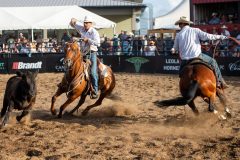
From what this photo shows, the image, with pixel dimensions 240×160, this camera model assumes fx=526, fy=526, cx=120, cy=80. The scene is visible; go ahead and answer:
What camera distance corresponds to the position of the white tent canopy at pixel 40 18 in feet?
80.8

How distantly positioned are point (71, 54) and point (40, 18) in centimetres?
1654

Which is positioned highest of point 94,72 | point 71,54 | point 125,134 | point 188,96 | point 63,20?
point 63,20

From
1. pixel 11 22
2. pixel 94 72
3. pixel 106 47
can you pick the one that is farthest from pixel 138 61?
pixel 94 72

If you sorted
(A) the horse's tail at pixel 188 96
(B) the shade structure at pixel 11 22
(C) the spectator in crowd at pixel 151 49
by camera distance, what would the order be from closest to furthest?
(A) the horse's tail at pixel 188 96
(C) the spectator in crowd at pixel 151 49
(B) the shade structure at pixel 11 22

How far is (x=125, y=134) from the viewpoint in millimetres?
8070

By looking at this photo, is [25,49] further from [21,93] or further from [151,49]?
[21,93]

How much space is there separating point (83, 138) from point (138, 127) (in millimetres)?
1336

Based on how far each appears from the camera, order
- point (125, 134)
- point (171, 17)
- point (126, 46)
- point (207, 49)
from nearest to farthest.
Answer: point (125, 134) < point (207, 49) < point (126, 46) < point (171, 17)

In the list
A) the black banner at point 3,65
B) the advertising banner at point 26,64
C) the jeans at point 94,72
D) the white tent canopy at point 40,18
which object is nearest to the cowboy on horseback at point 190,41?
the jeans at point 94,72

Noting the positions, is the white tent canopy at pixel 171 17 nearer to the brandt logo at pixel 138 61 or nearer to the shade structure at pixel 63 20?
the shade structure at pixel 63 20

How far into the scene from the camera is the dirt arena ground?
262 inches

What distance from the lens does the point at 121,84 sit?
52.5 ft

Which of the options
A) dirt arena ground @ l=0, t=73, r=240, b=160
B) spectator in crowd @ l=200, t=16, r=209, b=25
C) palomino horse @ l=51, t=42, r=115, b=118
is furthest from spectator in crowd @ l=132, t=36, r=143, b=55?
palomino horse @ l=51, t=42, r=115, b=118

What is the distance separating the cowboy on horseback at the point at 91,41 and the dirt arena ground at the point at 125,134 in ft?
2.56
